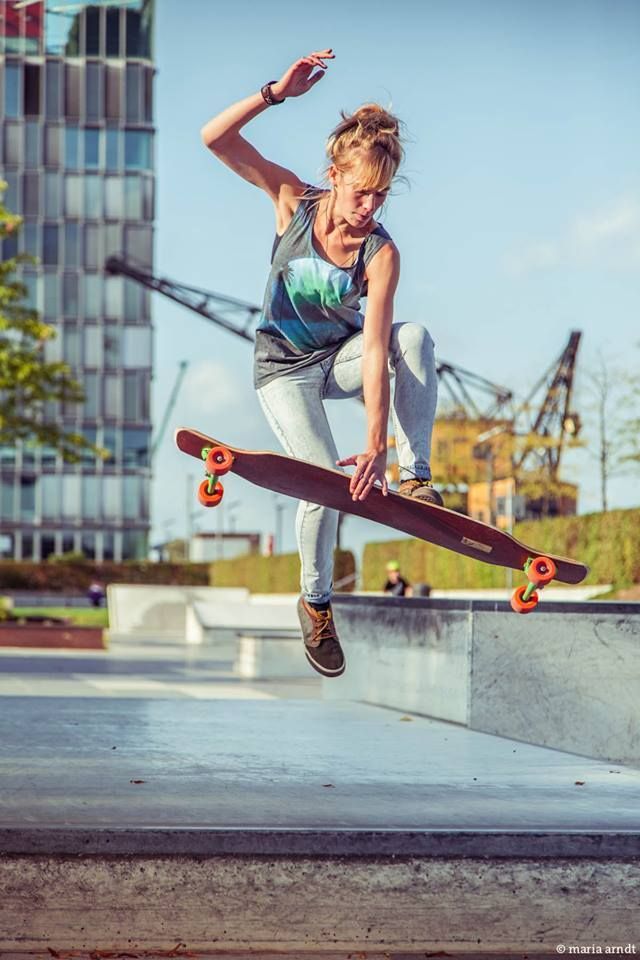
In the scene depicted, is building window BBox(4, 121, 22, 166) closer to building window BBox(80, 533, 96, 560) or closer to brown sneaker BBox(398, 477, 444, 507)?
building window BBox(80, 533, 96, 560)

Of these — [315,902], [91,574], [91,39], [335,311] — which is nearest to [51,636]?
[335,311]

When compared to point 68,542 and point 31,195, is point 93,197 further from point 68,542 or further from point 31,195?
point 68,542

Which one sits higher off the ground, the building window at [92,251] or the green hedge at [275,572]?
the building window at [92,251]

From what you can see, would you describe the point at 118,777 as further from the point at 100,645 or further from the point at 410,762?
the point at 100,645

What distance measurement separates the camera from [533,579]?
5387 mm

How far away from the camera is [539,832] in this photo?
391 cm

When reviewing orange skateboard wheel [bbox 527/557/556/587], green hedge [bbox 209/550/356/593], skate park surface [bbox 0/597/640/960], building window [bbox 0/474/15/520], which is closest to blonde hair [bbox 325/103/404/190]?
orange skateboard wheel [bbox 527/557/556/587]

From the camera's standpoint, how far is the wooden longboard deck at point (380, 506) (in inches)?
202

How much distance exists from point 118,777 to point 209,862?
1.22 meters

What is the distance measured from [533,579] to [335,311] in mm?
1362

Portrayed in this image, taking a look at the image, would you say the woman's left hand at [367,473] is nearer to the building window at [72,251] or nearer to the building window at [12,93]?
the building window at [72,251]

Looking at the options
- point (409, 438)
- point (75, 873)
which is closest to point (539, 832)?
point (75, 873)

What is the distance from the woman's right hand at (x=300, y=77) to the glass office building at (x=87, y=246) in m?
81.8

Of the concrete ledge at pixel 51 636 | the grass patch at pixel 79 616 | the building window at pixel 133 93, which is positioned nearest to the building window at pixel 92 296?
the building window at pixel 133 93
